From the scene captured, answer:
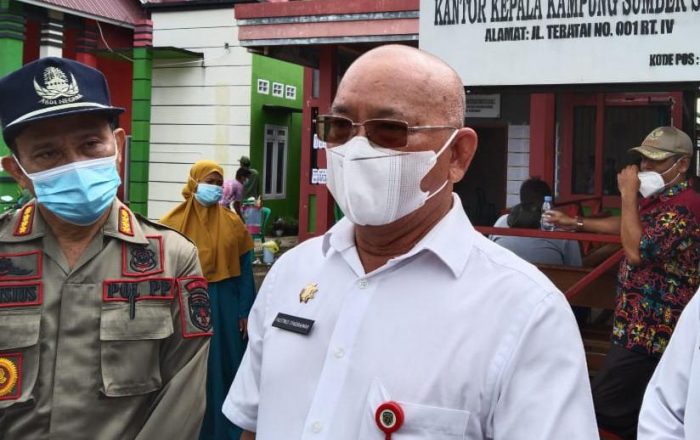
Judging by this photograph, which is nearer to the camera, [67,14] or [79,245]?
[79,245]

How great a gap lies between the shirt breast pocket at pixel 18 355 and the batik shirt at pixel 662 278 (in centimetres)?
311

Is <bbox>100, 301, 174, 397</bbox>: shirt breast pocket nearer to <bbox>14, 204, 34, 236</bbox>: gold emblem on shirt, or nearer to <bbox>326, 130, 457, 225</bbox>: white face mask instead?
<bbox>14, 204, 34, 236</bbox>: gold emblem on shirt

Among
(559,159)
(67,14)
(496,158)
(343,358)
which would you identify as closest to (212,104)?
(67,14)

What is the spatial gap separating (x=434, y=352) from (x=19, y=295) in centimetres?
130

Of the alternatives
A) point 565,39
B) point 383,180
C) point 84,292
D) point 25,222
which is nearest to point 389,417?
point 383,180

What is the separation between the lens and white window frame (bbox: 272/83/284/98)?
1604 cm

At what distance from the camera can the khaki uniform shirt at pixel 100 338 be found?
2258 millimetres

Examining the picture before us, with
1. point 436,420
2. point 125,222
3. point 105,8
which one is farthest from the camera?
point 105,8

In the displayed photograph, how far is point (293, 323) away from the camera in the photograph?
181 centimetres

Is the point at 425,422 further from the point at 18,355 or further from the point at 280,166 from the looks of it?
the point at 280,166

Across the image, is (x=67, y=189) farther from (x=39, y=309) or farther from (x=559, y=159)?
(x=559, y=159)

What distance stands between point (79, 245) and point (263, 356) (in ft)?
3.04

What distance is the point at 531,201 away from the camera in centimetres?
593

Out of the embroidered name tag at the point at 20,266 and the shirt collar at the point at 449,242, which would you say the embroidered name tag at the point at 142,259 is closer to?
the embroidered name tag at the point at 20,266
